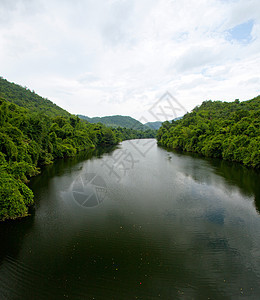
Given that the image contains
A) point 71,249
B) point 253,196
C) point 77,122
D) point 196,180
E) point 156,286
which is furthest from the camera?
point 77,122

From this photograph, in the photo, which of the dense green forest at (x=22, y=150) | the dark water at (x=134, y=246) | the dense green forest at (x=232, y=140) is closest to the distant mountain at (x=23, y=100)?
the dense green forest at (x=22, y=150)

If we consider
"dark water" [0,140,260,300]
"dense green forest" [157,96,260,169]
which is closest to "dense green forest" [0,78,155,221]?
"dark water" [0,140,260,300]

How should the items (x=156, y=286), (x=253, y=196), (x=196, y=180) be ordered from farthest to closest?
(x=196, y=180), (x=253, y=196), (x=156, y=286)

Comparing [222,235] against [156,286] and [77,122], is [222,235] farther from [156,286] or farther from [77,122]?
[77,122]

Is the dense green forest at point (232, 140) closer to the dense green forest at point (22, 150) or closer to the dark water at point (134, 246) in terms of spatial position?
the dark water at point (134, 246)

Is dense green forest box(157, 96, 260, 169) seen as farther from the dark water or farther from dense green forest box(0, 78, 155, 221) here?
dense green forest box(0, 78, 155, 221)


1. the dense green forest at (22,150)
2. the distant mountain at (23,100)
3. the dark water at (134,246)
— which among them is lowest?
the dark water at (134,246)

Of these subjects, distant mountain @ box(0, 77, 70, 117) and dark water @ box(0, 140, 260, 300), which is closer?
dark water @ box(0, 140, 260, 300)

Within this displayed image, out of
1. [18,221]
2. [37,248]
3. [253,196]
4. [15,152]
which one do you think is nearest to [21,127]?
[15,152]
